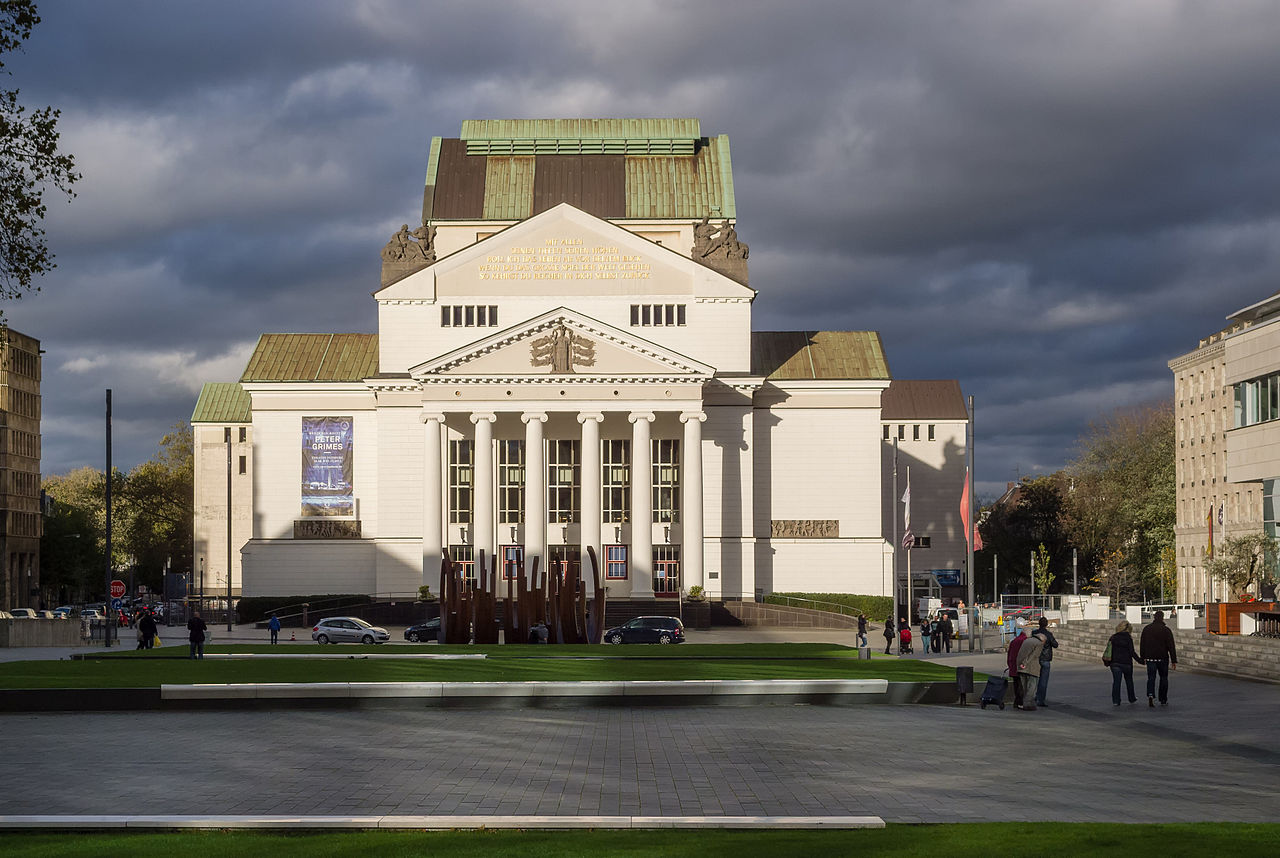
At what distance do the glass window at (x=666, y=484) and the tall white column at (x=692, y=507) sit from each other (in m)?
3.57

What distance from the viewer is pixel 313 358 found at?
93.2m

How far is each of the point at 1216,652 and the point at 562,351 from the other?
1833 inches

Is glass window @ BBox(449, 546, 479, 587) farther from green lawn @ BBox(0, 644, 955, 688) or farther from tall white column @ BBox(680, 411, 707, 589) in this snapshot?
green lawn @ BBox(0, 644, 955, 688)

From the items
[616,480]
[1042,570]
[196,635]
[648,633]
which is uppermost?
[616,480]

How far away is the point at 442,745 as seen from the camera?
24422mm

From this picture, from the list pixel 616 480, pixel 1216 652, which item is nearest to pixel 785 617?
pixel 616 480

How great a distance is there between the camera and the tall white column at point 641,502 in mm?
83562

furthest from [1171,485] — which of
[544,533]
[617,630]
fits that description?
[617,630]

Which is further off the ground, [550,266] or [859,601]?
[550,266]

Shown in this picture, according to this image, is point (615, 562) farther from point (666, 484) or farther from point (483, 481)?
point (483, 481)

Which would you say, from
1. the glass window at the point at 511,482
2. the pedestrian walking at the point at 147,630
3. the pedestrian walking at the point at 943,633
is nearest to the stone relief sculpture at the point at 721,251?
the glass window at the point at 511,482

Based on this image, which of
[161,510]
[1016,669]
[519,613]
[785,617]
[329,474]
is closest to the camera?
[1016,669]

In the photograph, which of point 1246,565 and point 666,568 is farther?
point 666,568

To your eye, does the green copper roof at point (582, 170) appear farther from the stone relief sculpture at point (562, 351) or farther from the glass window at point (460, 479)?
the glass window at point (460, 479)
